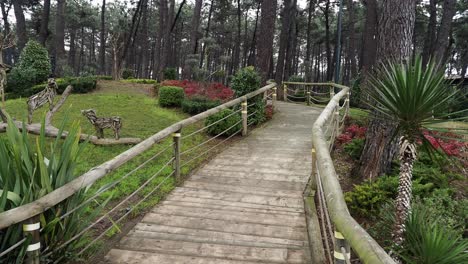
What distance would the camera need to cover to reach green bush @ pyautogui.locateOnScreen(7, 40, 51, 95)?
528 inches

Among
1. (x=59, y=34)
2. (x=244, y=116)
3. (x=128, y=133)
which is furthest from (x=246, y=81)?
(x=59, y=34)

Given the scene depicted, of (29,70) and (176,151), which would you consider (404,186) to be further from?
(29,70)

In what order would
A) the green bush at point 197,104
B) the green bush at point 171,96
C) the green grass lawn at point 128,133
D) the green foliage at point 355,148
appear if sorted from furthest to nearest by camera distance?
the green bush at point 171,96
the green bush at point 197,104
the green foliage at point 355,148
the green grass lawn at point 128,133

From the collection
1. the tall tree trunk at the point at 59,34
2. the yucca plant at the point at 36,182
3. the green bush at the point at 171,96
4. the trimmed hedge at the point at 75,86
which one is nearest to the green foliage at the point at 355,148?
the yucca plant at the point at 36,182

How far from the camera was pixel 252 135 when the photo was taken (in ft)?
26.8

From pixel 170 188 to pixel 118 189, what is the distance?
792 millimetres

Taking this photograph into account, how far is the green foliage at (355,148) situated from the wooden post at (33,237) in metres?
5.54

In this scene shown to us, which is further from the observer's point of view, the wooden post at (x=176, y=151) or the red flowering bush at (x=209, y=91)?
the red flowering bush at (x=209, y=91)

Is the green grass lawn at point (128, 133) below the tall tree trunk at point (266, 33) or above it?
below

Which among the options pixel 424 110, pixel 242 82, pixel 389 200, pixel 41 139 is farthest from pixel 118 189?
pixel 242 82

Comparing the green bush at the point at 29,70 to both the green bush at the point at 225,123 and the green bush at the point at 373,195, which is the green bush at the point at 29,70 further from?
the green bush at the point at 373,195

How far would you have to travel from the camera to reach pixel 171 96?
11.0 m

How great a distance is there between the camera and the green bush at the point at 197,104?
32.8 feet

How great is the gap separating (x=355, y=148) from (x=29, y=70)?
1261cm
